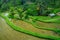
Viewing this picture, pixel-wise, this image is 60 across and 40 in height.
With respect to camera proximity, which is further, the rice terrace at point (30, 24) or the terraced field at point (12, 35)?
the rice terrace at point (30, 24)

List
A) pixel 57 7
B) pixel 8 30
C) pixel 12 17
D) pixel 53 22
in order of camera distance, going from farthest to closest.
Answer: pixel 57 7
pixel 12 17
pixel 53 22
pixel 8 30

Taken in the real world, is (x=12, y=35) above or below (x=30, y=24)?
above

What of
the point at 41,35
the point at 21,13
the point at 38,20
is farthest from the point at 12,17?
the point at 41,35

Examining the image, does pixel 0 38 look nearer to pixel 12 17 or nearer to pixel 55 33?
pixel 55 33

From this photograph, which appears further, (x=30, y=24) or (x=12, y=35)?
(x=30, y=24)

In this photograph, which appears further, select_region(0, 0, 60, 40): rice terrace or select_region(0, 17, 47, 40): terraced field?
select_region(0, 0, 60, 40): rice terrace

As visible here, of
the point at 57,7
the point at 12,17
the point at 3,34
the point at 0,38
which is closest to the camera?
the point at 0,38

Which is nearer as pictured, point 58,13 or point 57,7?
point 58,13

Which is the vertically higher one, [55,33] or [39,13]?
[55,33]
